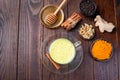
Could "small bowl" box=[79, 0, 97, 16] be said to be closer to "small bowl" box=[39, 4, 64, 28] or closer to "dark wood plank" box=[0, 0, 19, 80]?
"small bowl" box=[39, 4, 64, 28]

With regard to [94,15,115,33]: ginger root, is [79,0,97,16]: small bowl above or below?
above

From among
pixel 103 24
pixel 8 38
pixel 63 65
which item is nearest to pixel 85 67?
pixel 63 65

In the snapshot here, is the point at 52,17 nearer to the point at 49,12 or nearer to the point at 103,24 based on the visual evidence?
the point at 49,12

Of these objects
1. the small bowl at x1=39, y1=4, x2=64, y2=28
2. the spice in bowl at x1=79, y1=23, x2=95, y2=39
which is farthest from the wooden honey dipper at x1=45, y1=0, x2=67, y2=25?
the spice in bowl at x1=79, y1=23, x2=95, y2=39

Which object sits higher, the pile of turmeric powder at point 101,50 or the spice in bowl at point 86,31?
the spice in bowl at point 86,31

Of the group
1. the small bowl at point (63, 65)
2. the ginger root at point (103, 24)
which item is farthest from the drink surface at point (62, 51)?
the ginger root at point (103, 24)

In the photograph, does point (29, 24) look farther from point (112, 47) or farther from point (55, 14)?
point (112, 47)

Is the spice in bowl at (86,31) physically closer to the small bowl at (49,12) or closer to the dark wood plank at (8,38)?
the small bowl at (49,12)

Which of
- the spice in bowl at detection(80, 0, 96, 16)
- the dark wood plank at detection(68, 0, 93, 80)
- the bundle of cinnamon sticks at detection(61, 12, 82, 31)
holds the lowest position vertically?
the dark wood plank at detection(68, 0, 93, 80)
